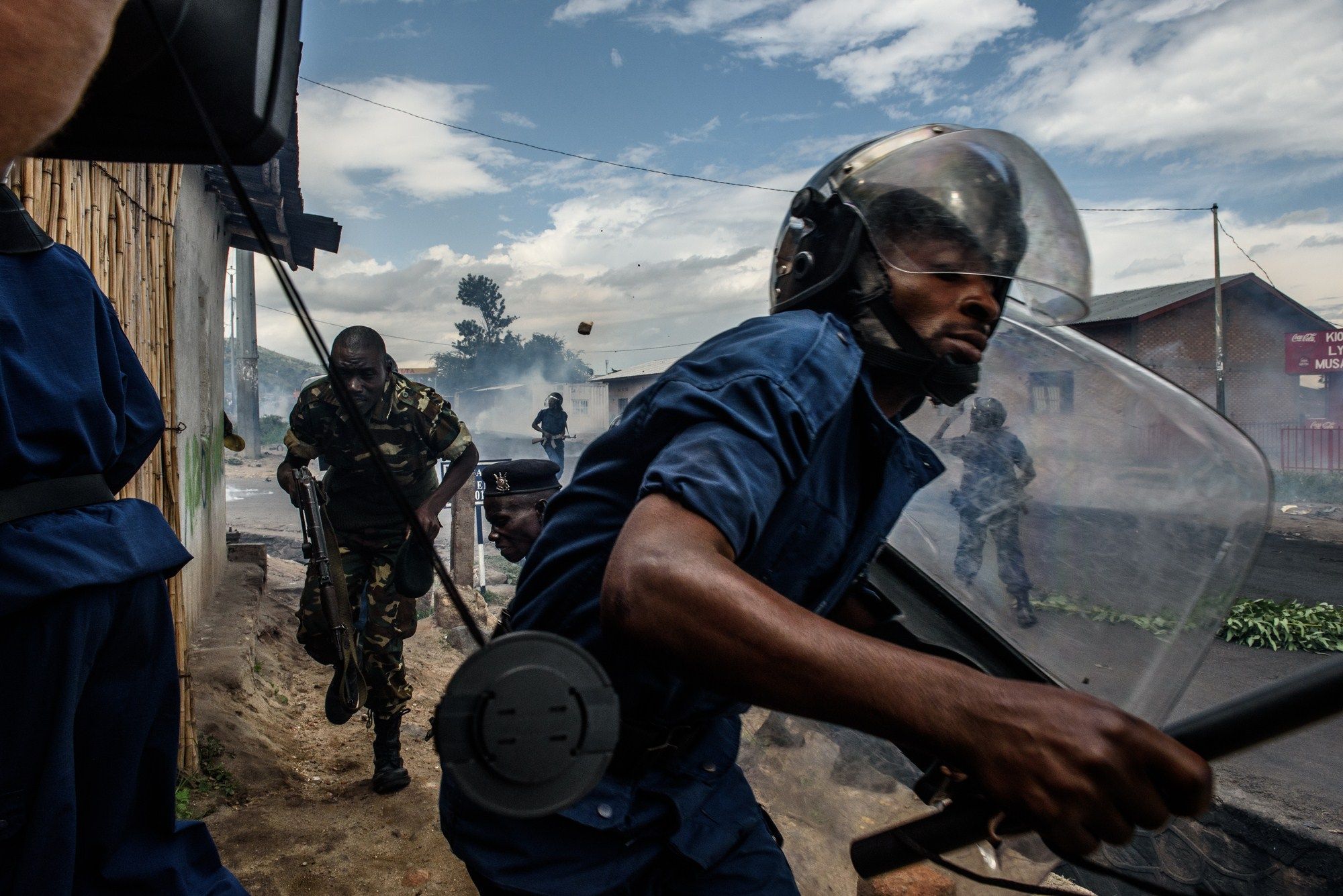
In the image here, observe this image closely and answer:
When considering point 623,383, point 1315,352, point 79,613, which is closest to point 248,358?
point 623,383

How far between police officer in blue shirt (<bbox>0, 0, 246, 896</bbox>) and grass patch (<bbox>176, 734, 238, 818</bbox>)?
7.68 feet

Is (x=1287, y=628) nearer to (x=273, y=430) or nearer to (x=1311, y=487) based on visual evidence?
(x=1311, y=487)

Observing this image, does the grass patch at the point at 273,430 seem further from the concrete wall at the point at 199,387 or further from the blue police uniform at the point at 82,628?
the blue police uniform at the point at 82,628

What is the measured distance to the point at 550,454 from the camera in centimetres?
1841

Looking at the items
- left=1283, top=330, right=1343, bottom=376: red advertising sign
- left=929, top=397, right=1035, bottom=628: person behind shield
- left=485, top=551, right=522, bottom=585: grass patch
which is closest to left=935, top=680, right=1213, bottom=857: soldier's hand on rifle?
left=929, top=397, right=1035, bottom=628: person behind shield

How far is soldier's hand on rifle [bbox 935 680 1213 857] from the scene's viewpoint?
0.87m

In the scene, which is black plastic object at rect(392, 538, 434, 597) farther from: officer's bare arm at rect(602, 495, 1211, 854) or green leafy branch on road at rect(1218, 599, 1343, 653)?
green leafy branch on road at rect(1218, 599, 1343, 653)

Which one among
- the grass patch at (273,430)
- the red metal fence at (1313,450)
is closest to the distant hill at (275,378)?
the grass patch at (273,430)

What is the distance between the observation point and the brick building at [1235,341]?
25125mm

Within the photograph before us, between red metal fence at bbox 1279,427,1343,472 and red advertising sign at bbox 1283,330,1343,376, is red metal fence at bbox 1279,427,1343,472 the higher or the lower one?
the lower one

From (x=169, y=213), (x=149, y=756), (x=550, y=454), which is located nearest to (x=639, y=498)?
(x=149, y=756)

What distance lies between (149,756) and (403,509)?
36.2 inches

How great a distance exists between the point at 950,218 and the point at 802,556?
0.64 metres

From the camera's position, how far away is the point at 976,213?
1473 millimetres
